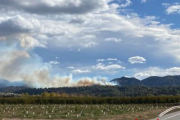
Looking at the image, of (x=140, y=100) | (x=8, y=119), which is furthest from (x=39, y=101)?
(x=8, y=119)

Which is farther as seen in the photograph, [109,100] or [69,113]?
[109,100]

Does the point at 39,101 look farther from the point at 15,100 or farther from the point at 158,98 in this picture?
the point at 158,98

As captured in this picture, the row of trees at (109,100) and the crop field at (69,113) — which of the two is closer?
the crop field at (69,113)

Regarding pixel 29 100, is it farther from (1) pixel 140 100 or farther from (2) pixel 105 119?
(2) pixel 105 119

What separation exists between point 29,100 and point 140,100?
1258 inches

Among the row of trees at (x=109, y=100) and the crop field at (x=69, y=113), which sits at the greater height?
the row of trees at (x=109, y=100)

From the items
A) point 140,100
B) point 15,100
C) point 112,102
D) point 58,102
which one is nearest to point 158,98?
point 140,100

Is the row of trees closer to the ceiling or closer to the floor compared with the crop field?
closer to the ceiling

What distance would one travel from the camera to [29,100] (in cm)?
9444

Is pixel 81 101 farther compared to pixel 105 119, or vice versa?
pixel 81 101

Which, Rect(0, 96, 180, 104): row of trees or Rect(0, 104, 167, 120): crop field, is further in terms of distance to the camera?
Rect(0, 96, 180, 104): row of trees

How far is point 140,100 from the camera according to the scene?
9056 cm

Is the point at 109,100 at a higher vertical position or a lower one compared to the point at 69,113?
higher

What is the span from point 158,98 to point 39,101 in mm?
33849
